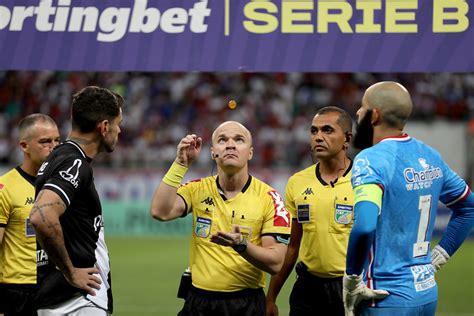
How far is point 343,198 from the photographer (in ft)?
21.8

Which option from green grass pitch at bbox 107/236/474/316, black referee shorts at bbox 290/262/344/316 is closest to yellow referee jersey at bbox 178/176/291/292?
black referee shorts at bbox 290/262/344/316

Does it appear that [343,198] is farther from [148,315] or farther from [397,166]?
[148,315]

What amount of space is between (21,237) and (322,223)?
2.40 metres

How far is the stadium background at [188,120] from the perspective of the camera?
2108cm

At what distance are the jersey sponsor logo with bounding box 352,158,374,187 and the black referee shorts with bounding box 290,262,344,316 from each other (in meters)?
1.94

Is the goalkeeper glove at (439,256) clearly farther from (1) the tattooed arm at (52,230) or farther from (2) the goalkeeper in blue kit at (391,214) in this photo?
(1) the tattooed arm at (52,230)

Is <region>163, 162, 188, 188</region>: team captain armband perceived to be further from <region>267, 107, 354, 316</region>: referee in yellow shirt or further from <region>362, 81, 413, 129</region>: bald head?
<region>362, 81, 413, 129</region>: bald head

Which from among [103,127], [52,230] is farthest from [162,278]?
[52,230]

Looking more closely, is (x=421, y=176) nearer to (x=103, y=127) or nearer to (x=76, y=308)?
(x=103, y=127)

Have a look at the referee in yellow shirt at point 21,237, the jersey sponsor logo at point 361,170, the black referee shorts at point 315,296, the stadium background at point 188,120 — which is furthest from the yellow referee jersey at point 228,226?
the stadium background at point 188,120

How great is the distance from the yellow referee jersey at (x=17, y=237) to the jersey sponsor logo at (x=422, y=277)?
10.4 ft

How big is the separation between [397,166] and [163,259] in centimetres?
1287

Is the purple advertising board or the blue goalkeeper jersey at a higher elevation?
the purple advertising board

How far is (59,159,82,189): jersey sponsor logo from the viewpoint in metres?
5.08
